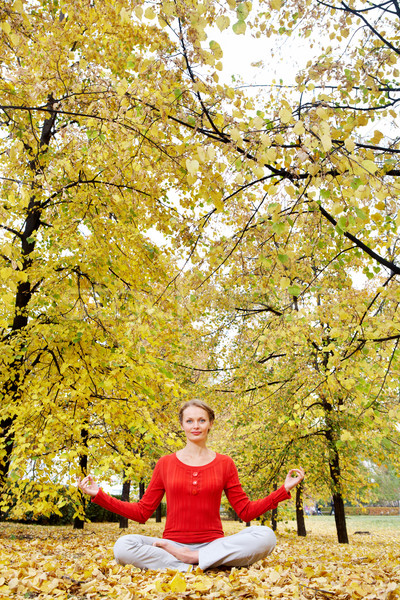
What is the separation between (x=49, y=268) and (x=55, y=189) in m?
1.32

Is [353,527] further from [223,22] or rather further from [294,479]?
[223,22]

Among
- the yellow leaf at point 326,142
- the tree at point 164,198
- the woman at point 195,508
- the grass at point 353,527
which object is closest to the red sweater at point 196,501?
the woman at point 195,508

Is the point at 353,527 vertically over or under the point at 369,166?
under

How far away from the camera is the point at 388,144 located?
4434 mm

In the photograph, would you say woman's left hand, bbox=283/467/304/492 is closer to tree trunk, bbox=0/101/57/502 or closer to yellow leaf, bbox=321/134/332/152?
yellow leaf, bbox=321/134/332/152

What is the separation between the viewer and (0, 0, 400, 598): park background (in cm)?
284

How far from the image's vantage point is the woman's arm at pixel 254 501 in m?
3.15

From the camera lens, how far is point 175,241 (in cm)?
418

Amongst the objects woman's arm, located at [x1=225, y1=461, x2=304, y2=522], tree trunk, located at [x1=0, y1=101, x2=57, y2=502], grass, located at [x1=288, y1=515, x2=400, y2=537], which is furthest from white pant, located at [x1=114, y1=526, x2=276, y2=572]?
grass, located at [x1=288, y1=515, x2=400, y2=537]

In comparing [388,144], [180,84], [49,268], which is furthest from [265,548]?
[49,268]

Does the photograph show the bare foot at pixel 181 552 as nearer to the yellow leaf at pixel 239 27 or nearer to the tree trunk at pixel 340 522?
the yellow leaf at pixel 239 27

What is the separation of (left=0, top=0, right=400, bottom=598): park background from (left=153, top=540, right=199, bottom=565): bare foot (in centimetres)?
79

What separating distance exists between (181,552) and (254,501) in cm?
65

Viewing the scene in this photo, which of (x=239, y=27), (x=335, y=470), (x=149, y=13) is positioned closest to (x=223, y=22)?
(x=239, y=27)
